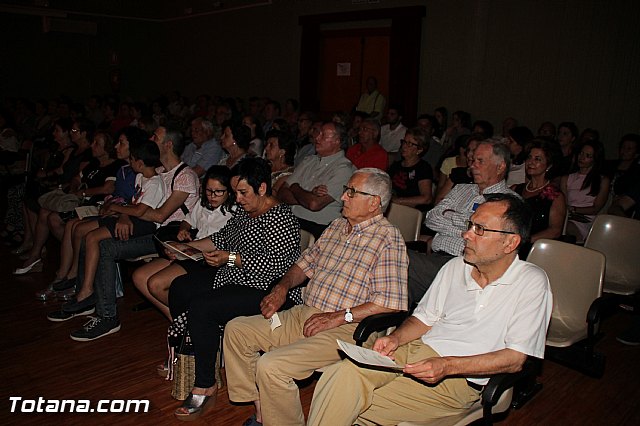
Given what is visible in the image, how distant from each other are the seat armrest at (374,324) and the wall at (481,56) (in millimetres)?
6162

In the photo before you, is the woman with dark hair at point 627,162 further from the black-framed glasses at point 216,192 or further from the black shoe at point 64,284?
the black shoe at point 64,284

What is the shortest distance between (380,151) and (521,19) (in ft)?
13.5

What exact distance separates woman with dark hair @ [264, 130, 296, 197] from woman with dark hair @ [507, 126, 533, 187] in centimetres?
199

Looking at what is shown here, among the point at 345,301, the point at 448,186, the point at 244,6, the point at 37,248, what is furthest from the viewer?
the point at 244,6

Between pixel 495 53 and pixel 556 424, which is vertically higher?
pixel 495 53

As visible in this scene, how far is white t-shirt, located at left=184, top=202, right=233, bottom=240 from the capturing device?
351 centimetres

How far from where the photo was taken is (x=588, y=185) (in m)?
4.80

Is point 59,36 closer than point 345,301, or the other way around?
point 345,301

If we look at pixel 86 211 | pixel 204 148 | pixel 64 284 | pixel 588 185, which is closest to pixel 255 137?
pixel 204 148

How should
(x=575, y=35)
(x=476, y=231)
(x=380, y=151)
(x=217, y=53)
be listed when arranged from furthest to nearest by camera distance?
(x=217, y=53) < (x=575, y=35) < (x=380, y=151) < (x=476, y=231)

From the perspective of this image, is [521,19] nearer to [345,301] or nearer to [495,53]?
[495,53]

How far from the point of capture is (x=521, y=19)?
7906mm

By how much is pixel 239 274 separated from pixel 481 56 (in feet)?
21.8

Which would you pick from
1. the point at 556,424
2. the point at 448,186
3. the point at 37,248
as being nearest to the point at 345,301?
the point at 556,424
